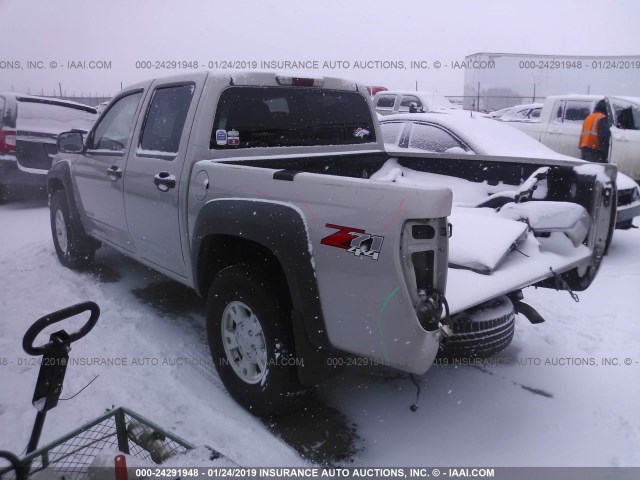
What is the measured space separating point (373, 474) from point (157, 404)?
132 cm

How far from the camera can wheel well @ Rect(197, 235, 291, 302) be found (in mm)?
2785

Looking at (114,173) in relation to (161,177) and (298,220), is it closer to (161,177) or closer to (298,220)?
(161,177)

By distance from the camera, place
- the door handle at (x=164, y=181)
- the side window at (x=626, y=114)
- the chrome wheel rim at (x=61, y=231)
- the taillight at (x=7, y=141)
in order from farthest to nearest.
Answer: the side window at (x=626, y=114)
the taillight at (x=7, y=141)
the chrome wheel rim at (x=61, y=231)
the door handle at (x=164, y=181)

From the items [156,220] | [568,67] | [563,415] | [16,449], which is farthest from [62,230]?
[568,67]

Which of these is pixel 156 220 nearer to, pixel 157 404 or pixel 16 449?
pixel 157 404

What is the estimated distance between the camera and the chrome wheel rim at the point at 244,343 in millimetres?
2789

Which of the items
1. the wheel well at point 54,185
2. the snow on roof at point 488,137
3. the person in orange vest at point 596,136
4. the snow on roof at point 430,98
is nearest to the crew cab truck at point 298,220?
the wheel well at point 54,185

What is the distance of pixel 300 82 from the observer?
3.84 metres

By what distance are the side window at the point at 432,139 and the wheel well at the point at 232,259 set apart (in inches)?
155

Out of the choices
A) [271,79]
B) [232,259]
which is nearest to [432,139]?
[271,79]

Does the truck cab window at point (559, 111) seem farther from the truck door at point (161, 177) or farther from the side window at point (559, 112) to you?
the truck door at point (161, 177)

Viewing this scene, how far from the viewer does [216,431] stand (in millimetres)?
2740

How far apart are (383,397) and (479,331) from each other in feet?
2.81

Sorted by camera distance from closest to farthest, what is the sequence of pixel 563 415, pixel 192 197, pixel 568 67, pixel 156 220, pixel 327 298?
pixel 327 298, pixel 563 415, pixel 192 197, pixel 156 220, pixel 568 67
